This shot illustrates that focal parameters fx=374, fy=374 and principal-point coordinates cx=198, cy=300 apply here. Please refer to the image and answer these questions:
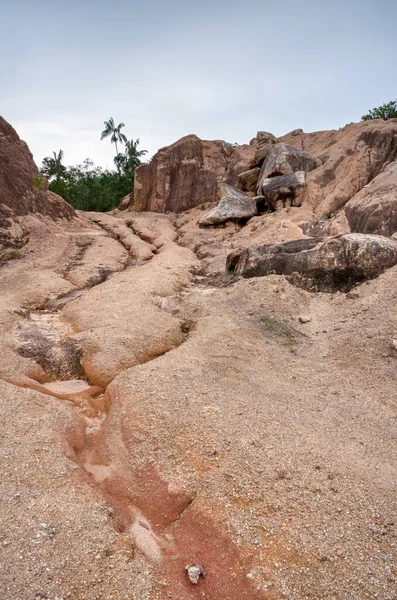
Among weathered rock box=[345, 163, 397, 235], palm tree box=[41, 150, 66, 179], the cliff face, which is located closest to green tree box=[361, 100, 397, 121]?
the cliff face

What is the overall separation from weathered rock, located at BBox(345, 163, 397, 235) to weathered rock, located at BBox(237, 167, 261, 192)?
11771 millimetres

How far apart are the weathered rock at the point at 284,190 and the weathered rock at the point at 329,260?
8.33 m

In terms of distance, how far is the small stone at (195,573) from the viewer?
3.95 m

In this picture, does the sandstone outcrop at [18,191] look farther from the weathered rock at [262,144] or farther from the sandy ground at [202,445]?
the weathered rock at [262,144]

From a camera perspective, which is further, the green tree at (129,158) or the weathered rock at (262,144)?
the green tree at (129,158)

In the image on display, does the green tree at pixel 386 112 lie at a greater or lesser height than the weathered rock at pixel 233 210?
greater

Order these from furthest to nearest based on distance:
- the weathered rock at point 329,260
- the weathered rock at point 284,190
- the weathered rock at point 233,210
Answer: the weathered rock at point 233,210
the weathered rock at point 284,190
the weathered rock at point 329,260

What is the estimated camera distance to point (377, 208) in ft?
42.6

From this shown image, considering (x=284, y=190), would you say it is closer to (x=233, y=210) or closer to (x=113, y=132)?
(x=233, y=210)

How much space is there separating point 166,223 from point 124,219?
3.29 meters

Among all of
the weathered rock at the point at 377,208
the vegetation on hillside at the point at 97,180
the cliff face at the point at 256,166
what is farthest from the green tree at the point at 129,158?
the weathered rock at the point at 377,208

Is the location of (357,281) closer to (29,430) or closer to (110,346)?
(110,346)

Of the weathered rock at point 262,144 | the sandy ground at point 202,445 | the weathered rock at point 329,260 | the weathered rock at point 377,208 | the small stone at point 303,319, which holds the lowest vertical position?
the sandy ground at point 202,445

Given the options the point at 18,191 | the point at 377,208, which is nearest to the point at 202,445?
the point at 377,208
